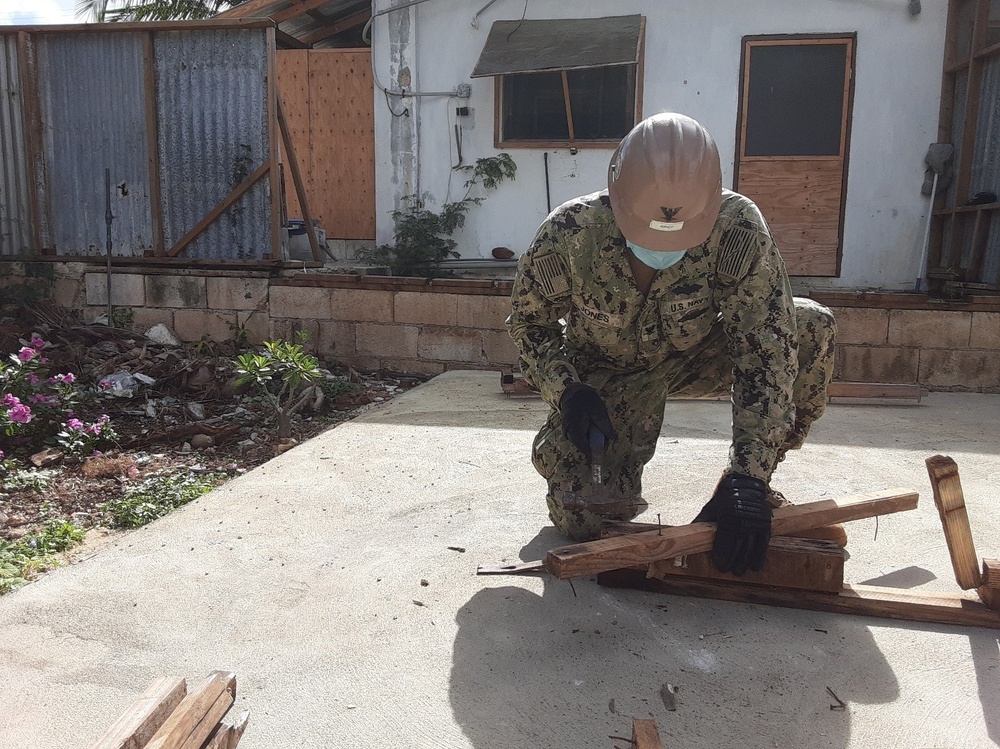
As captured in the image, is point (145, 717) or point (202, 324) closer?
point (145, 717)

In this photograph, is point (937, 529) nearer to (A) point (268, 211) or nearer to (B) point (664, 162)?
(B) point (664, 162)

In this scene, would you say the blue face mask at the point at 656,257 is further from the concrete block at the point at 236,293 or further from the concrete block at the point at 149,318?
the concrete block at the point at 149,318

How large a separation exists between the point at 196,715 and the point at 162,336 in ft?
17.0

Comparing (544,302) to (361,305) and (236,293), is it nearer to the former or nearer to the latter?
(361,305)

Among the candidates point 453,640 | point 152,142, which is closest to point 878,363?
point 453,640

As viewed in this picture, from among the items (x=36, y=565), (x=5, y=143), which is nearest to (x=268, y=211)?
(x=5, y=143)

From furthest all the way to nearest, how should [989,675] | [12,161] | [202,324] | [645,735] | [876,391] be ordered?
[12,161] < [202,324] < [876,391] < [989,675] < [645,735]

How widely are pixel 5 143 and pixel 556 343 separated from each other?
600 centimetres

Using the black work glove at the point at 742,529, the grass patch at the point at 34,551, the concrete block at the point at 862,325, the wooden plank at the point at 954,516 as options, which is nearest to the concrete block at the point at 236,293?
the grass patch at the point at 34,551

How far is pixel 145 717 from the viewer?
1.32m

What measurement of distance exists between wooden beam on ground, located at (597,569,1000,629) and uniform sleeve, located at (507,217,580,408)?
0.58 m

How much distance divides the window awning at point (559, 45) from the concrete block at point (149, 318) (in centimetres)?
315

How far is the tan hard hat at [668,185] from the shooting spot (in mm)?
2025

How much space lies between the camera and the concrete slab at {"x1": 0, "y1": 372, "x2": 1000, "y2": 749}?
64.2 inches
